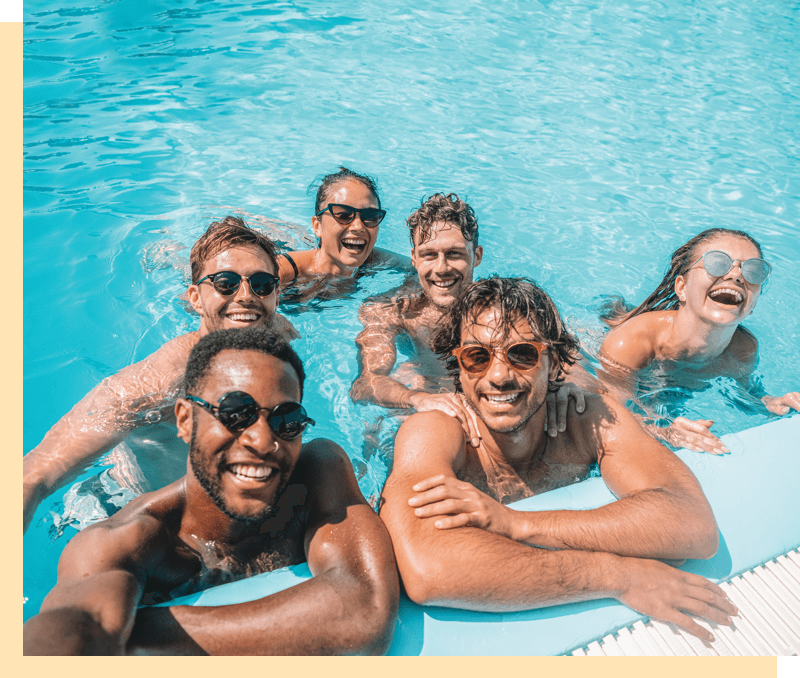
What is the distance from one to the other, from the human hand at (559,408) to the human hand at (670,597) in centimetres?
84

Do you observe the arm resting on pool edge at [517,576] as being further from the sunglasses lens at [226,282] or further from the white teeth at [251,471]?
the sunglasses lens at [226,282]

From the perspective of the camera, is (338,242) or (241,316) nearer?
(241,316)

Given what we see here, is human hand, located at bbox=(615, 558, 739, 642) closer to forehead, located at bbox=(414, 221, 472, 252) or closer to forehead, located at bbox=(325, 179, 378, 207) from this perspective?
forehead, located at bbox=(414, 221, 472, 252)

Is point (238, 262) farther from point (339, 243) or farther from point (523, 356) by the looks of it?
point (523, 356)

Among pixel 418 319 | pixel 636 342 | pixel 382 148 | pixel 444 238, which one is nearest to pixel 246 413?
pixel 444 238

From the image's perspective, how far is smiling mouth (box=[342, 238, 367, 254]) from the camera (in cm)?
532

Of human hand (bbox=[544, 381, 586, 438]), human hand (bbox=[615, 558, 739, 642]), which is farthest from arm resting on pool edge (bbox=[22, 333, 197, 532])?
human hand (bbox=[615, 558, 739, 642])

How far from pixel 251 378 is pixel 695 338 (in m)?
3.50

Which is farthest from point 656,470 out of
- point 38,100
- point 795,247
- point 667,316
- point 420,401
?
point 38,100

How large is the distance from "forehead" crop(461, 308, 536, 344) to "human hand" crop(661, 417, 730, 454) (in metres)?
1.29

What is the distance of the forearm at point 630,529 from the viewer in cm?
259

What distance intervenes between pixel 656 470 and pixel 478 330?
1091mm

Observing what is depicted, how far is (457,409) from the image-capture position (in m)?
3.31

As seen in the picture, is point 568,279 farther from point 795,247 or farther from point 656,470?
point 656,470
